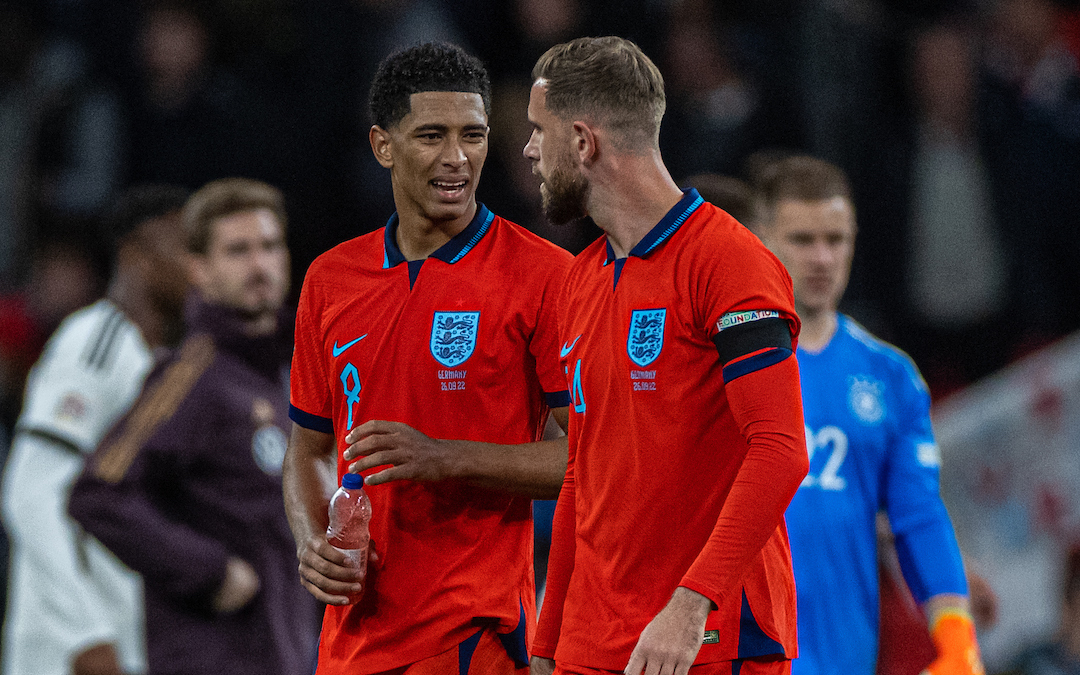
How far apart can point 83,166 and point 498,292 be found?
7.25m

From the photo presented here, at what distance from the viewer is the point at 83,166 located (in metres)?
10.0

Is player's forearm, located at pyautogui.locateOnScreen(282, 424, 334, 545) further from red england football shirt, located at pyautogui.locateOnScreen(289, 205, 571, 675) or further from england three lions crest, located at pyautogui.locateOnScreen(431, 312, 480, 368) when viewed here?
england three lions crest, located at pyautogui.locateOnScreen(431, 312, 480, 368)

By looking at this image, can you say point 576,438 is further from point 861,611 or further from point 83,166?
point 83,166

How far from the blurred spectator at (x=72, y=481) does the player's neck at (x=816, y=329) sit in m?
3.46

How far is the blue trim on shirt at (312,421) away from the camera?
4039 millimetres

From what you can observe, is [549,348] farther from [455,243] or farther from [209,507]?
[209,507]

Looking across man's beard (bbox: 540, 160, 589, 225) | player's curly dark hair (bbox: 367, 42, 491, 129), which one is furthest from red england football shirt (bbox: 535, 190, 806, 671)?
player's curly dark hair (bbox: 367, 42, 491, 129)

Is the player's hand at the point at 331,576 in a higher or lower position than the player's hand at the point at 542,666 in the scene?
higher

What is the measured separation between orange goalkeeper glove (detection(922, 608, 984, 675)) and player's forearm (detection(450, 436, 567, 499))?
1600 mm

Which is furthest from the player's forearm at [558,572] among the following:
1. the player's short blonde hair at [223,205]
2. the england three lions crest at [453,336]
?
the player's short blonde hair at [223,205]

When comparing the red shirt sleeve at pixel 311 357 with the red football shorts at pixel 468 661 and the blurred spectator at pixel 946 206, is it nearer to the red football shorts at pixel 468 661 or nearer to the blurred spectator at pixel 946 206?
the red football shorts at pixel 468 661

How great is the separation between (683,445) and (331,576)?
3.54 feet

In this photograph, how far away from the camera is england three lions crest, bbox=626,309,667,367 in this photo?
316 cm

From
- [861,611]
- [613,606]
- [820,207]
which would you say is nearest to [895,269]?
[820,207]
